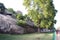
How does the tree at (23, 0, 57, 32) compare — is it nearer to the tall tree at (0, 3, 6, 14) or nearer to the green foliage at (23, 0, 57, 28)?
the green foliage at (23, 0, 57, 28)

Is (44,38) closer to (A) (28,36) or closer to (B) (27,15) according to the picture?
(A) (28,36)

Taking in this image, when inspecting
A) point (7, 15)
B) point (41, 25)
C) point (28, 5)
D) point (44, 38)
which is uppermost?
point (28, 5)

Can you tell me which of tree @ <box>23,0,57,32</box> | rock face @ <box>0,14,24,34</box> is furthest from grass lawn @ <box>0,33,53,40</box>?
tree @ <box>23,0,57,32</box>

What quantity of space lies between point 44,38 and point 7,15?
0.95m

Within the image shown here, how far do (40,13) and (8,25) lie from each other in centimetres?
74

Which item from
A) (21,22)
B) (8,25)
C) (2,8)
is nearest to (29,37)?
(21,22)

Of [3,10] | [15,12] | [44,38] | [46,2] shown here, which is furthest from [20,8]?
[44,38]

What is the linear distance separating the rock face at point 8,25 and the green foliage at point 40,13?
0.37 m

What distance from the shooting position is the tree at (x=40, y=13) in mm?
3426

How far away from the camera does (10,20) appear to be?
134 inches

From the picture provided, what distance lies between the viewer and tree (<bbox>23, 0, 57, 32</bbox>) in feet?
11.2

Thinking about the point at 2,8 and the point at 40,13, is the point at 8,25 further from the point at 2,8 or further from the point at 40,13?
the point at 40,13

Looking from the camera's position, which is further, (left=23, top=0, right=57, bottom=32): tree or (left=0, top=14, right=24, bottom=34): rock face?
(left=23, top=0, right=57, bottom=32): tree

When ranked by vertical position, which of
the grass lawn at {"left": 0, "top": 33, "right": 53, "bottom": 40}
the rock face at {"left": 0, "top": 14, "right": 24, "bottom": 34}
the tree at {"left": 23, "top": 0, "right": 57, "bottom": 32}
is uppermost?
the tree at {"left": 23, "top": 0, "right": 57, "bottom": 32}
